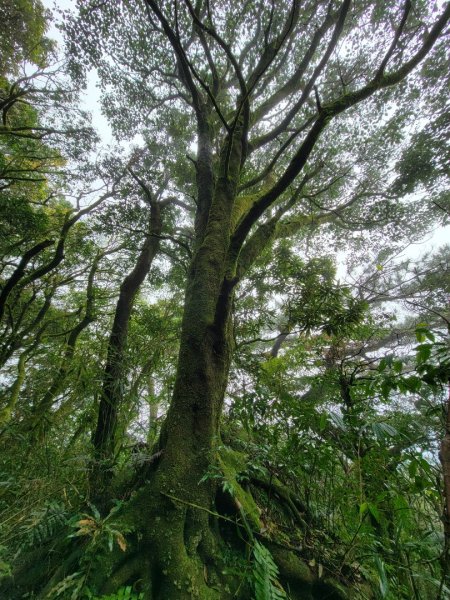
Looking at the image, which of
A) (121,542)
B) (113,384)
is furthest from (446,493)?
(113,384)

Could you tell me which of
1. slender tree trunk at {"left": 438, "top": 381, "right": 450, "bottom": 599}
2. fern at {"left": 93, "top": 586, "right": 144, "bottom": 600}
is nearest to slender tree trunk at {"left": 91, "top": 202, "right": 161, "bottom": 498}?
fern at {"left": 93, "top": 586, "right": 144, "bottom": 600}

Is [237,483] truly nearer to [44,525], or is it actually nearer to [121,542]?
[121,542]

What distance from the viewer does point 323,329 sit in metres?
3.22

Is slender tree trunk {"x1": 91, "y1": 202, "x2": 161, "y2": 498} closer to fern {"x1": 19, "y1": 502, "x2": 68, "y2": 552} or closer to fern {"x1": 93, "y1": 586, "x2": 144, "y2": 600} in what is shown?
fern {"x1": 19, "y1": 502, "x2": 68, "y2": 552}

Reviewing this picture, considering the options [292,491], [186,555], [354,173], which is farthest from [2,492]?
[354,173]

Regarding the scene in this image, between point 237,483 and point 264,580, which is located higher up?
point 237,483

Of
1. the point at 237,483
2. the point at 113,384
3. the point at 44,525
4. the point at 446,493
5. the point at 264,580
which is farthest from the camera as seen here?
the point at 113,384

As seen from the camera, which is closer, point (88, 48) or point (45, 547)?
point (45, 547)

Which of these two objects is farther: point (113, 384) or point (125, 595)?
point (113, 384)

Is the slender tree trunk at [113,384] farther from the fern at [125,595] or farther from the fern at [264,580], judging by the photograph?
the fern at [264,580]

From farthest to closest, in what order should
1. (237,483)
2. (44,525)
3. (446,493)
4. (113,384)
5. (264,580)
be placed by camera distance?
1. (113,384)
2. (237,483)
3. (44,525)
4. (264,580)
5. (446,493)

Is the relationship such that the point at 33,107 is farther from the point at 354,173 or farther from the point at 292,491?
the point at 292,491

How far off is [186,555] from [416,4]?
8.09 meters

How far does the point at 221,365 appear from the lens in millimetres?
2355
